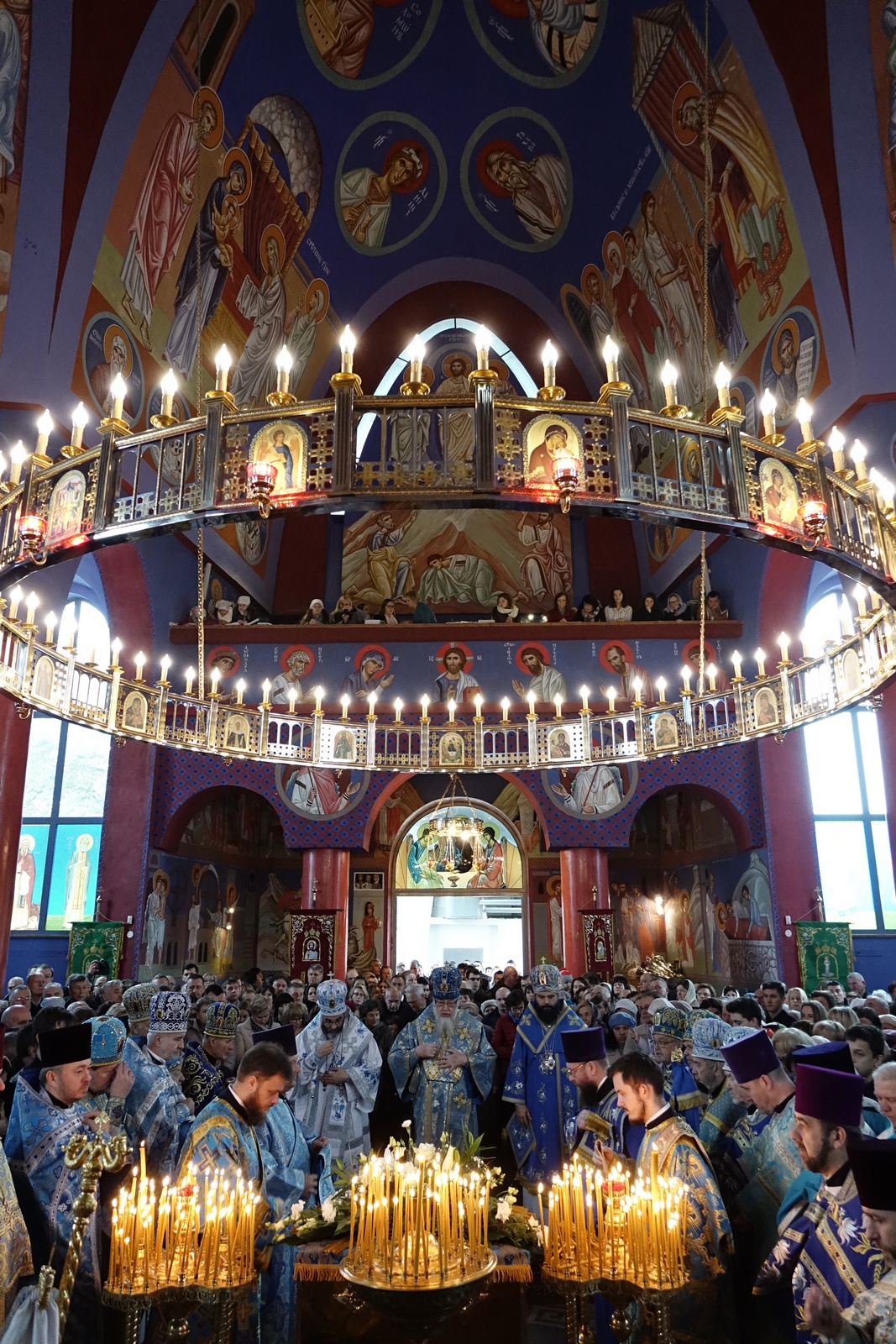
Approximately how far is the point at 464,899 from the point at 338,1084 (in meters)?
16.1

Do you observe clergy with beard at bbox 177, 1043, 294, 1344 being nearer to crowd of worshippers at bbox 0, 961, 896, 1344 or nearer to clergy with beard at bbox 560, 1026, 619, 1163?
crowd of worshippers at bbox 0, 961, 896, 1344

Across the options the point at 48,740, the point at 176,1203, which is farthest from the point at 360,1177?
the point at 48,740

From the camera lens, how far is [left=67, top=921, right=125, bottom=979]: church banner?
48.7 ft

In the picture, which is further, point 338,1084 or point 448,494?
point 338,1084

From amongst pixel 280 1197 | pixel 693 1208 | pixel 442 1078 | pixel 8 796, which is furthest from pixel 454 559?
pixel 693 1208

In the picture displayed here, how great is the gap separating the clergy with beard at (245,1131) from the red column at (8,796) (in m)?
8.22

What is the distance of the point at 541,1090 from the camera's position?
278 inches

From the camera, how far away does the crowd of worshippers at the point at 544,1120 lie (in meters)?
2.99

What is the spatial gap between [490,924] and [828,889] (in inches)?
353

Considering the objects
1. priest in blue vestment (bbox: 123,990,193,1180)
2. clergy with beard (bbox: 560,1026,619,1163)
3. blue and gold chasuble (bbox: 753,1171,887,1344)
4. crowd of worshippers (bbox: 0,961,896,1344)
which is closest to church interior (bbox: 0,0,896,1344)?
crowd of worshippers (bbox: 0,961,896,1344)

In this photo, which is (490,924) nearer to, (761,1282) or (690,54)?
(690,54)

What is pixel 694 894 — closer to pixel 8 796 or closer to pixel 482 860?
pixel 482 860

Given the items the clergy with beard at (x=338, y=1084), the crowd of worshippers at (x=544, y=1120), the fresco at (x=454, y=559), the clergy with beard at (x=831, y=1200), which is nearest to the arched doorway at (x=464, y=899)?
the fresco at (x=454, y=559)

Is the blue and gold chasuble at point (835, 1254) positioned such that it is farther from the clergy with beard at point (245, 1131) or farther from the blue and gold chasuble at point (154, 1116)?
the blue and gold chasuble at point (154, 1116)
